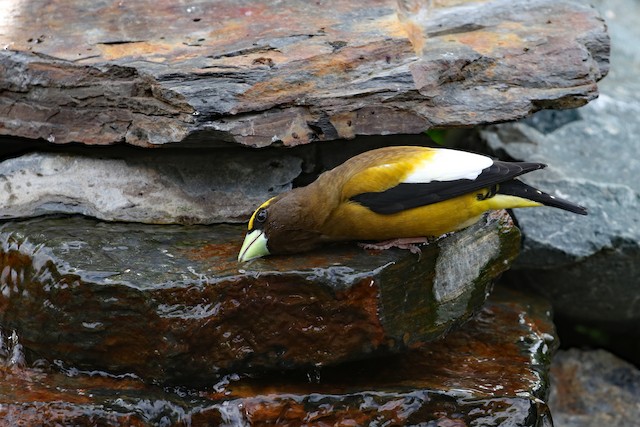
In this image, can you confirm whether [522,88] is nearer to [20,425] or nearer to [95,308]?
[95,308]

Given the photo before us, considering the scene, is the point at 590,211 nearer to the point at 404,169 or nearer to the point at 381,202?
the point at 404,169

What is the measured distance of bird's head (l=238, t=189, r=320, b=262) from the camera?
4934 millimetres

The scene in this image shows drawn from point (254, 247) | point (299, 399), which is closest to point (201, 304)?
point (254, 247)

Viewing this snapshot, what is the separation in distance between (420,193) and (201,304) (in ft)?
4.21

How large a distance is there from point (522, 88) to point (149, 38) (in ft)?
7.52

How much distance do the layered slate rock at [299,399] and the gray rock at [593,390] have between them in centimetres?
149

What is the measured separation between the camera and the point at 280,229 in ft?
16.2

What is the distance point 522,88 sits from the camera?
18.8ft

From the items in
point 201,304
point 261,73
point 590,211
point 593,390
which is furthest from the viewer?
point 593,390

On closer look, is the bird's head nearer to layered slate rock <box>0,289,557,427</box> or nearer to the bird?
the bird

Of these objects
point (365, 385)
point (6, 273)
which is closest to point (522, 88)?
point (365, 385)

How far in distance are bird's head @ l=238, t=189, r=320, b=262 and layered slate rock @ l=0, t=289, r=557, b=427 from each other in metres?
0.68

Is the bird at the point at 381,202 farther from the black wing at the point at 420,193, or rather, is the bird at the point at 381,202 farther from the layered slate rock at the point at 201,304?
the layered slate rock at the point at 201,304

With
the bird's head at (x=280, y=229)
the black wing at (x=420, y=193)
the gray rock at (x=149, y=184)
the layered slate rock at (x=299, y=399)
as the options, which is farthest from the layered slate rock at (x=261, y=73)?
the layered slate rock at (x=299, y=399)
